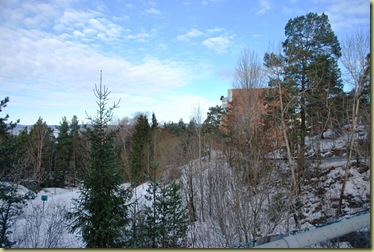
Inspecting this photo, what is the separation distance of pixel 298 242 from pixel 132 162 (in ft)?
96.5

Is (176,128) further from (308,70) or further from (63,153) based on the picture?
(308,70)

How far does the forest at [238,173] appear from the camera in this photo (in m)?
7.63

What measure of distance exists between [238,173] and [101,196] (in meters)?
4.99

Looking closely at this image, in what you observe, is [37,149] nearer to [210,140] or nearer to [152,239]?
[210,140]

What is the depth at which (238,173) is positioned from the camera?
948 cm

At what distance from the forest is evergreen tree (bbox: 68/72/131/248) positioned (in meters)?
0.03

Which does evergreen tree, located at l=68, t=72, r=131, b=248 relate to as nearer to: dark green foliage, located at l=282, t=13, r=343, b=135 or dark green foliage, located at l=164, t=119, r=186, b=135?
dark green foliage, located at l=282, t=13, r=343, b=135

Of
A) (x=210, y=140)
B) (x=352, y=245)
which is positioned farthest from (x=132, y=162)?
(x=352, y=245)

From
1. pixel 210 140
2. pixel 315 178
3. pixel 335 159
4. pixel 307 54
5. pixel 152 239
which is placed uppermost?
pixel 307 54

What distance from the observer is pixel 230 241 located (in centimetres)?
852

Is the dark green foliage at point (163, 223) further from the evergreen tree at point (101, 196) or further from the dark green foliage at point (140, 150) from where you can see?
the dark green foliage at point (140, 150)

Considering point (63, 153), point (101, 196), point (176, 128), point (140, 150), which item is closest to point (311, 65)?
point (101, 196)

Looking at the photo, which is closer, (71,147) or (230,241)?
(230,241)

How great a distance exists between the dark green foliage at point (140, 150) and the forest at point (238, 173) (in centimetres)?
28
